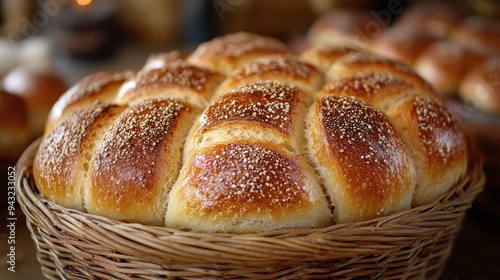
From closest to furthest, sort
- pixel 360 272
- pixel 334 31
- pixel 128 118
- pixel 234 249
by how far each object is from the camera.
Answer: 1. pixel 234 249
2. pixel 360 272
3. pixel 128 118
4. pixel 334 31

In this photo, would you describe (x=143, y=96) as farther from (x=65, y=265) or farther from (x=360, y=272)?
(x=360, y=272)

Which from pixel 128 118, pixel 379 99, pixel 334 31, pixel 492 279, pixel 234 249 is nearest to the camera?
pixel 234 249

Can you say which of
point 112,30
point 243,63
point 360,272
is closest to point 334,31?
point 112,30

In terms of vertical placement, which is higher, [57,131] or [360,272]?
[57,131]

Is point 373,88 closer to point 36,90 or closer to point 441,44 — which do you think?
point 36,90

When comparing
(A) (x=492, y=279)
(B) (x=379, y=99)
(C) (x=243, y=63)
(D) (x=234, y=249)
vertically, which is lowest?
(A) (x=492, y=279)

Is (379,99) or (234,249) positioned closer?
(234,249)
